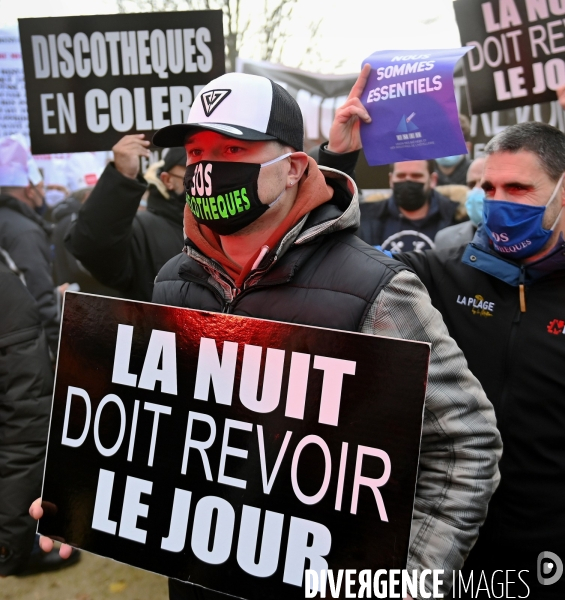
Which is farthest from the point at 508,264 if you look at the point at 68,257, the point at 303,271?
the point at 68,257

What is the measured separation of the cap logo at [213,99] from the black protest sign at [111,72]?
1.88 metres

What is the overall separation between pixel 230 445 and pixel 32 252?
149 inches

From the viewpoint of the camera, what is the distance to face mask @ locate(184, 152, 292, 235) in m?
1.59

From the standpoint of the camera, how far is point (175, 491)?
1495 millimetres

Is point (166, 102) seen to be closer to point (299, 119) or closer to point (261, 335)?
point (299, 119)

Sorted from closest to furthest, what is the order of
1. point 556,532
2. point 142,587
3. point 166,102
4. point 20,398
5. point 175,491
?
point 175,491 → point 556,532 → point 20,398 → point 166,102 → point 142,587

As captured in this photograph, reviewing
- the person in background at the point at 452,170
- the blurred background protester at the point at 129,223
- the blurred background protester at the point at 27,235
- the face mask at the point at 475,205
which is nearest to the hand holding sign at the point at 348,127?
the blurred background protester at the point at 129,223

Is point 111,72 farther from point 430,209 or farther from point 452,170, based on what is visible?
point 452,170

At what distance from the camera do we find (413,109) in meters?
2.16

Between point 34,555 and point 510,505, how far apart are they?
10.4 feet

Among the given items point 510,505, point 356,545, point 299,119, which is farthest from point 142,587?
point 299,119

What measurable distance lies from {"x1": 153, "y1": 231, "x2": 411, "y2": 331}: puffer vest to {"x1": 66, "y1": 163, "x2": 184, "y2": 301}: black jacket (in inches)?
63.7

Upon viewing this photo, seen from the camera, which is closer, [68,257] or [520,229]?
[520,229]

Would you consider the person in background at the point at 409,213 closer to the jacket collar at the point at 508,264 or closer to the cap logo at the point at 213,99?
the jacket collar at the point at 508,264
